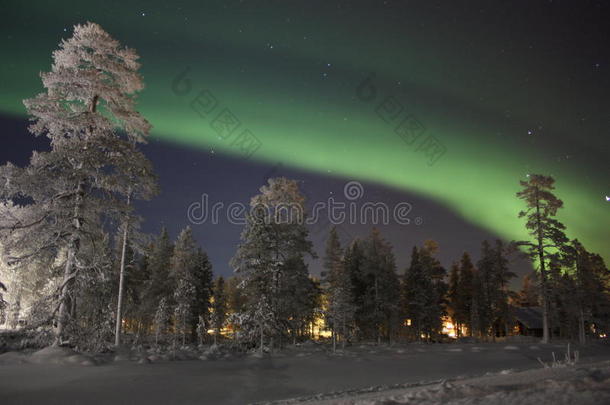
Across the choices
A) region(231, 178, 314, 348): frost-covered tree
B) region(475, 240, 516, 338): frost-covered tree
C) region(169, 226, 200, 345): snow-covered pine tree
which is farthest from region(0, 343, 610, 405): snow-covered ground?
region(475, 240, 516, 338): frost-covered tree

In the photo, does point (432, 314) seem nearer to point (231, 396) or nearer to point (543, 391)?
point (231, 396)

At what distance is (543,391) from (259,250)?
23.7 metres

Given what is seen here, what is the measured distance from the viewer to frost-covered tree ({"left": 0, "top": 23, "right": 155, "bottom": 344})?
14.7 m

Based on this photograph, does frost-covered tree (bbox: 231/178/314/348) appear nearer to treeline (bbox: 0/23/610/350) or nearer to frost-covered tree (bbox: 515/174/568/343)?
→ treeline (bbox: 0/23/610/350)

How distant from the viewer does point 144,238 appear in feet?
52.9

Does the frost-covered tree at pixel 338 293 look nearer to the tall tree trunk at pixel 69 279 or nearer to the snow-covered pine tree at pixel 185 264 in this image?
the snow-covered pine tree at pixel 185 264

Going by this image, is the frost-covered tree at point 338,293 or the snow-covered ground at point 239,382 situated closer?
the snow-covered ground at point 239,382

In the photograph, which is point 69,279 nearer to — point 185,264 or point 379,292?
point 185,264

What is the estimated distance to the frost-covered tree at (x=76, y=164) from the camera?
14703 mm

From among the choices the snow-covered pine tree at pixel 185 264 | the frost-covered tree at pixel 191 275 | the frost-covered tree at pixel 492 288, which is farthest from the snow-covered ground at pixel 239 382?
the frost-covered tree at pixel 492 288

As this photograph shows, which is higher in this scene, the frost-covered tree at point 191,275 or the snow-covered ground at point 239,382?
the frost-covered tree at point 191,275

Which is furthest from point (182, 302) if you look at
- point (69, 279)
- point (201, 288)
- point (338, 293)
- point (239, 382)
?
point (239, 382)

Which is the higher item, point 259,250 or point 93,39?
point 93,39

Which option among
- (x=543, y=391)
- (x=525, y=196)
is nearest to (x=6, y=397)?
(x=543, y=391)
